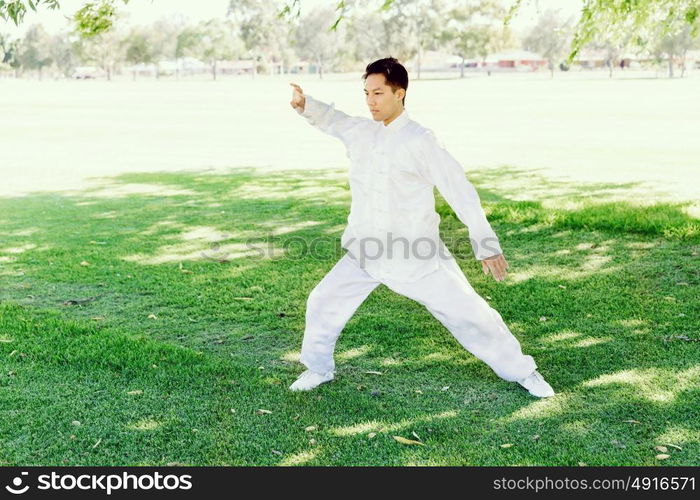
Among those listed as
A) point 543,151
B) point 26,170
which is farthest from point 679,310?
point 26,170

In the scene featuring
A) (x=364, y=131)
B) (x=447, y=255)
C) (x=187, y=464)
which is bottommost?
(x=187, y=464)

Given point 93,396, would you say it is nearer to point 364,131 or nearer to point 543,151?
point 364,131

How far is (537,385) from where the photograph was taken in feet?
15.7

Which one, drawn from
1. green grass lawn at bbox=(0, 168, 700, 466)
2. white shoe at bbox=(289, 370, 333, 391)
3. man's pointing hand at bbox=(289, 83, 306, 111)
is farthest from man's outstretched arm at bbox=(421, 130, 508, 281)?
white shoe at bbox=(289, 370, 333, 391)

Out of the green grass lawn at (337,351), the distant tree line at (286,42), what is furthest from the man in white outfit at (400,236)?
the distant tree line at (286,42)

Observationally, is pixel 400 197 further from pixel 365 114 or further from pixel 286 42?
pixel 286 42

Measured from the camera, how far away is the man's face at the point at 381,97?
14.2 feet

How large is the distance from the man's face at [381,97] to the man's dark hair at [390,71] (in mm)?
18

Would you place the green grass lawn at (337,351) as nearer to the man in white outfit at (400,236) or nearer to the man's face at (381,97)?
the man in white outfit at (400,236)

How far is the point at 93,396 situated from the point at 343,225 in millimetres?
5665

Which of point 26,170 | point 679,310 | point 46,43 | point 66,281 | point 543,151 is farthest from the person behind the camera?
point 46,43

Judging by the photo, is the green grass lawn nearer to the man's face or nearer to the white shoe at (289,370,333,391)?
the white shoe at (289,370,333,391)

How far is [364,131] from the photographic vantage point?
4.57 meters

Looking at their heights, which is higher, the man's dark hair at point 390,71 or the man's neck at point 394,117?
A: the man's dark hair at point 390,71
